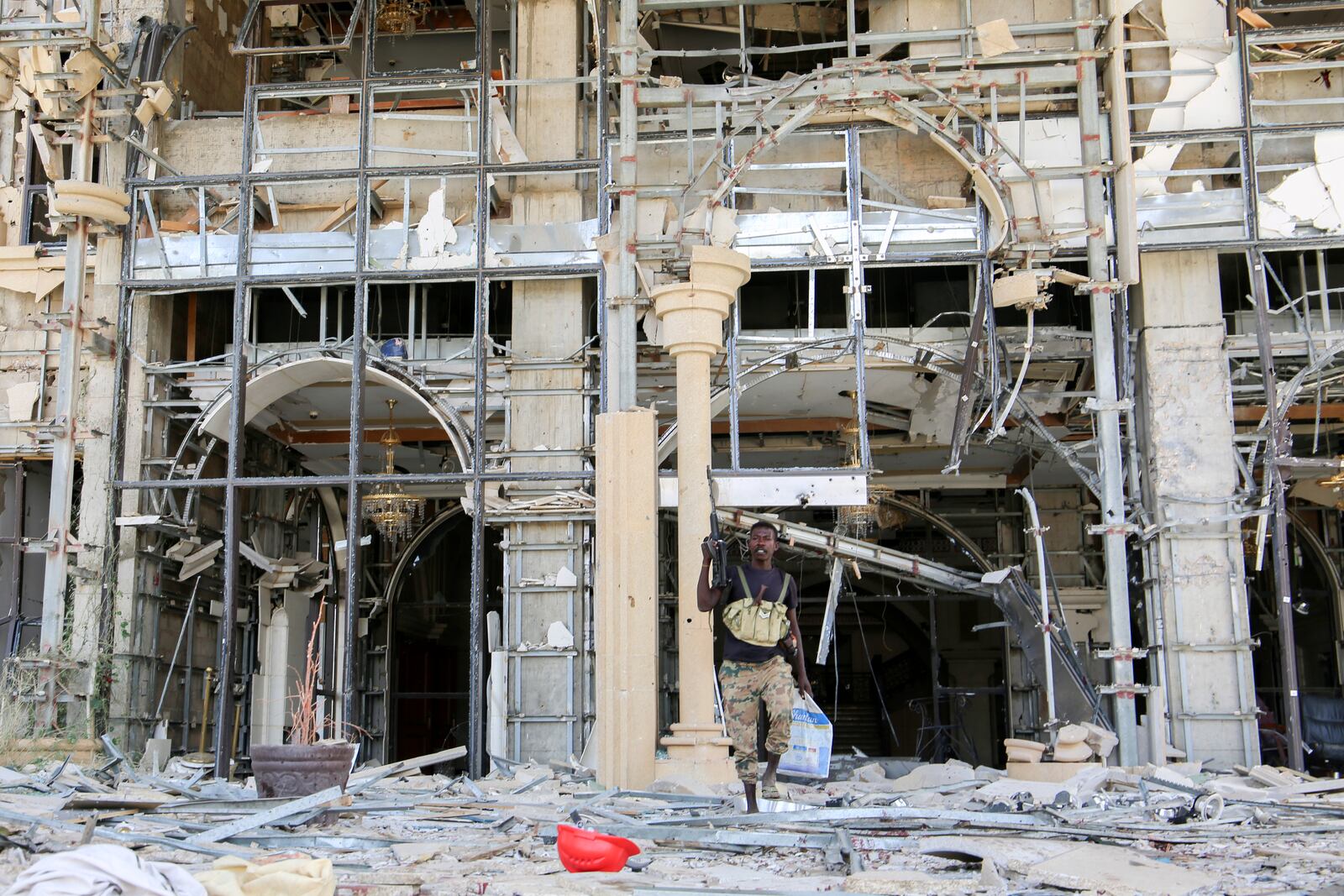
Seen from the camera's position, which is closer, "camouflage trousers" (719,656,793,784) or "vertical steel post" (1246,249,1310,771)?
"camouflage trousers" (719,656,793,784)

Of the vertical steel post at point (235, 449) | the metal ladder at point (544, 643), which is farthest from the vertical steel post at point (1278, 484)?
the vertical steel post at point (235, 449)

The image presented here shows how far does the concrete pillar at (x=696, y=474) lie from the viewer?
1228 cm

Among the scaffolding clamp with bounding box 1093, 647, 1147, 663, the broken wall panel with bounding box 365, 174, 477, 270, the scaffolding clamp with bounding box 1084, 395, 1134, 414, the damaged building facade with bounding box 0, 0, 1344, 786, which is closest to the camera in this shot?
the scaffolding clamp with bounding box 1093, 647, 1147, 663

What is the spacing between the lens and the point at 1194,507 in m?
16.1

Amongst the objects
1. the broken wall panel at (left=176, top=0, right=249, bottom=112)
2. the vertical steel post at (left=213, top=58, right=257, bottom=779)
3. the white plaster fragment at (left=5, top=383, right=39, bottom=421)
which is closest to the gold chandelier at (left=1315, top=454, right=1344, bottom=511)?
the vertical steel post at (left=213, top=58, right=257, bottom=779)

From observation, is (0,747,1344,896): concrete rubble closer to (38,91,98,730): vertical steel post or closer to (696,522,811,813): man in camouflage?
(696,522,811,813): man in camouflage

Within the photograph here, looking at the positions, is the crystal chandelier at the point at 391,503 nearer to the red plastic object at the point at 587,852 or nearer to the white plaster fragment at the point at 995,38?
the white plaster fragment at the point at 995,38

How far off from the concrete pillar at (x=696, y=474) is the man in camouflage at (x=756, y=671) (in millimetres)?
1511

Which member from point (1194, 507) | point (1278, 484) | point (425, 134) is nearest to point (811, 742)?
point (1194, 507)

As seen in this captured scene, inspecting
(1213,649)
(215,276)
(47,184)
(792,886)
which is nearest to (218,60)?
(47,184)

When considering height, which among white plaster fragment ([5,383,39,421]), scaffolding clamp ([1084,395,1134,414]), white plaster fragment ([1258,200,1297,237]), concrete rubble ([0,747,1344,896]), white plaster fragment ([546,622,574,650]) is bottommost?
concrete rubble ([0,747,1344,896])

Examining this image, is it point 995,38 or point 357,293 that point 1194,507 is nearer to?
point 995,38

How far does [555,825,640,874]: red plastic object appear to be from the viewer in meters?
7.89

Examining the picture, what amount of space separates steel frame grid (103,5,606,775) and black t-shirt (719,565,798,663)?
19.6 ft
